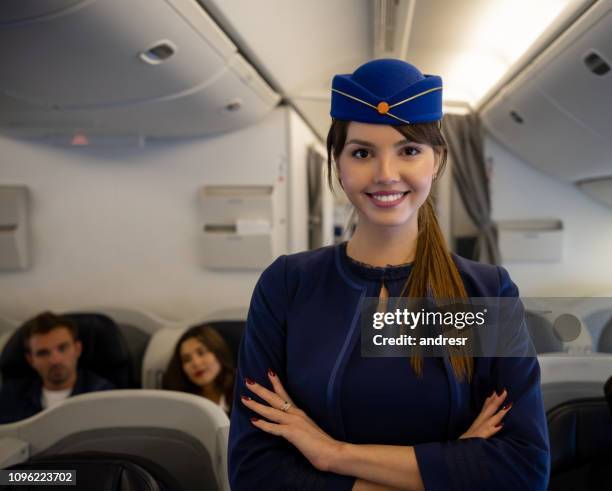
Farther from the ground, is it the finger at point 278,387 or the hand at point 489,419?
the finger at point 278,387

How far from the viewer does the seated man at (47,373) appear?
1.97 meters

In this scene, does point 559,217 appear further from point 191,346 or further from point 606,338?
point 191,346

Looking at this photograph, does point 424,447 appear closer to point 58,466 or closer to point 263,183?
point 58,466

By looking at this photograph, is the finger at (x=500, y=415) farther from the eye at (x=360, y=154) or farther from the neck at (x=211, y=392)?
the neck at (x=211, y=392)

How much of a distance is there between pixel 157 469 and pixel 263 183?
1.97 meters

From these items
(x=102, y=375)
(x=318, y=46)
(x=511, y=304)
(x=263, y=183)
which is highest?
(x=318, y=46)

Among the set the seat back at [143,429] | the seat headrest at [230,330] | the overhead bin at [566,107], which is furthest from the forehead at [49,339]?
the overhead bin at [566,107]

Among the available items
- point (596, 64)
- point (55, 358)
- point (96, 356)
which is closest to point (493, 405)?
point (596, 64)

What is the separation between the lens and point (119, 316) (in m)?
2.61

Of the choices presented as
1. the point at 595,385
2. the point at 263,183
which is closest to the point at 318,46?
the point at 263,183

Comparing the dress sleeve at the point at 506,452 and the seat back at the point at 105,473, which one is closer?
the dress sleeve at the point at 506,452

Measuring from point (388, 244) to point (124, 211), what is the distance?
8.02 ft

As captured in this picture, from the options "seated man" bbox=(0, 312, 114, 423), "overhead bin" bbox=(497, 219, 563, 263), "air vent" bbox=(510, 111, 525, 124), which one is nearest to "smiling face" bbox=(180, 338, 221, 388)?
"seated man" bbox=(0, 312, 114, 423)

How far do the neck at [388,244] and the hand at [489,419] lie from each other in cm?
22
